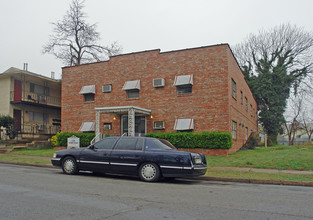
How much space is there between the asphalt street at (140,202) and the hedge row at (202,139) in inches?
360

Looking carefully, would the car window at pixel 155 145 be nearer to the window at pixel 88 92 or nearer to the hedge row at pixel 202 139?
the hedge row at pixel 202 139

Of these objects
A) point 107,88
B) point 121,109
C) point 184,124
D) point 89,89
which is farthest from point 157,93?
point 89,89

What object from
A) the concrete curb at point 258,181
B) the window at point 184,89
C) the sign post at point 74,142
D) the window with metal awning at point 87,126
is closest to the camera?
the concrete curb at point 258,181

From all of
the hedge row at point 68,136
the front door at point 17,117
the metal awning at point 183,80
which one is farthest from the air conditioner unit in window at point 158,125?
the front door at point 17,117

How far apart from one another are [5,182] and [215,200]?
5.94 metres

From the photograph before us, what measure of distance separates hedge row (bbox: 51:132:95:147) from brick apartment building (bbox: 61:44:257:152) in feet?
2.72

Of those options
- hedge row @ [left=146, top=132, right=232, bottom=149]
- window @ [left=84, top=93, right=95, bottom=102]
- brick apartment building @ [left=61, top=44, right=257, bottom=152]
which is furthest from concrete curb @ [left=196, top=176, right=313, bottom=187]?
window @ [left=84, top=93, right=95, bottom=102]

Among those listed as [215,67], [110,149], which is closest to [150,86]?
[215,67]

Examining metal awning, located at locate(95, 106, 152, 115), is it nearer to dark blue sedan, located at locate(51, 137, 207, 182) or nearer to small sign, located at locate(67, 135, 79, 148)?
small sign, located at locate(67, 135, 79, 148)

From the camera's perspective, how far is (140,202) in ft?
21.4

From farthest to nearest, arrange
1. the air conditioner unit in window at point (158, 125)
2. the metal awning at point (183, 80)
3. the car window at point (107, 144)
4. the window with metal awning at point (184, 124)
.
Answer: the air conditioner unit in window at point (158, 125)
the metal awning at point (183, 80)
the window with metal awning at point (184, 124)
the car window at point (107, 144)

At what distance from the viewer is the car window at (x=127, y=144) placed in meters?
10.4

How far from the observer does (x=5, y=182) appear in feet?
29.0

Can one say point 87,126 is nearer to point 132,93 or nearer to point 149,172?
point 132,93
